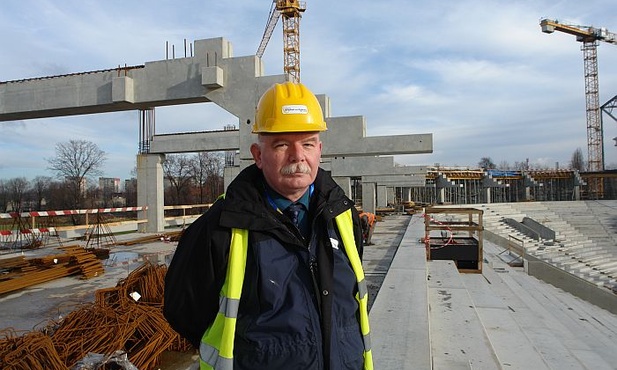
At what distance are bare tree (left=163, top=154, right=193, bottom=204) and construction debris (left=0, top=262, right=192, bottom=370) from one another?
50300mm

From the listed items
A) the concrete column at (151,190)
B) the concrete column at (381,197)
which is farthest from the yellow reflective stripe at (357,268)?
the concrete column at (381,197)

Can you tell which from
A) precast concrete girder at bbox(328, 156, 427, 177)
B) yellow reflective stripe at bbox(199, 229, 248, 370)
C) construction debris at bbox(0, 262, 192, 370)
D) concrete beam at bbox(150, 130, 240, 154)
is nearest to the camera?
yellow reflective stripe at bbox(199, 229, 248, 370)

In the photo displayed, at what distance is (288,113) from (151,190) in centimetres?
1692

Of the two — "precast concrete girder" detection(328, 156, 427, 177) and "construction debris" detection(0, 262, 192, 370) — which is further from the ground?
"precast concrete girder" detection(328, 156, 427, 177)

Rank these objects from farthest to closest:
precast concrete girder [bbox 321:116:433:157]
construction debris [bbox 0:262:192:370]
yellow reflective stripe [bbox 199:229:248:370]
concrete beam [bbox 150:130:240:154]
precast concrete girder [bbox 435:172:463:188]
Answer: precast concrete girder [bbox 435:172:463:188], concrete beam [bbox 150:130:240:154], precast concrete girder [bbox 321:116:433:157], construction debris [bbox 0:262:192:370], yellow reflective stripe [bbox 199:229:248:370]

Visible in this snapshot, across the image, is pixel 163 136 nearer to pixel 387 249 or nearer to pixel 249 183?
pixel 387 249

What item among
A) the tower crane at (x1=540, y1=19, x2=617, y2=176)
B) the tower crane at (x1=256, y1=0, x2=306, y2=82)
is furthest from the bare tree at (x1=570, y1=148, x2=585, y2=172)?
the tower crane at (x1=256, y1=0, x2=306, y2=82)

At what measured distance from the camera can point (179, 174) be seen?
5484 centimetres

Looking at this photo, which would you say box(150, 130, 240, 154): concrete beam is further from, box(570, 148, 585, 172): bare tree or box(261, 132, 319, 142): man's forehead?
box(570, 148, 585, 172): bare tree

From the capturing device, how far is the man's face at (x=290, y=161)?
5.55ft

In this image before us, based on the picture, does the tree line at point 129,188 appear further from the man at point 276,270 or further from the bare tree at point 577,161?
the bare tree at point 577,161

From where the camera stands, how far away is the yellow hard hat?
1.71 metres

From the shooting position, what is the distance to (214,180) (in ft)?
179

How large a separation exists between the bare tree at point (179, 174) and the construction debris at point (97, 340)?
5030 centimetres
